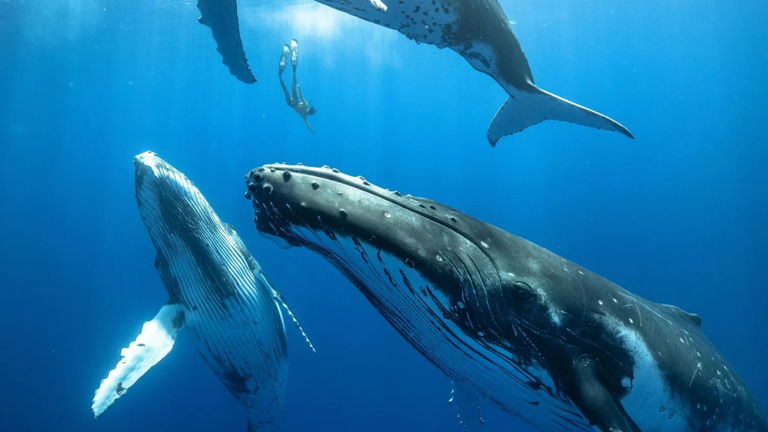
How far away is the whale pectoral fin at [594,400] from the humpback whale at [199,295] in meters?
5.56

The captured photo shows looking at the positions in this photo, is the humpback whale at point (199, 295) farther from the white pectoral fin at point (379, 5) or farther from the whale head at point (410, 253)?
the whale head at point (410, 253)

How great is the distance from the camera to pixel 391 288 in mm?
3004

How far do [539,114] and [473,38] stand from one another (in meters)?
2.23

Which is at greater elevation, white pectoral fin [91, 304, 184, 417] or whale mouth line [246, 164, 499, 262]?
whale mouth line [246, 164, 499, 262]

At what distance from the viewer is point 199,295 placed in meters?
7.40

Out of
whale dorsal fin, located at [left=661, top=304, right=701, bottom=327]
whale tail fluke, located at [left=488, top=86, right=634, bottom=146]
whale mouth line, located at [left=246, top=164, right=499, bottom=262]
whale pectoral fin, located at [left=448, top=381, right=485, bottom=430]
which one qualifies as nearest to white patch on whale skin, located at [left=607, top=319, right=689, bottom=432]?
whale mouth line, located at [left=246, top=164, right=499, bottom=262]

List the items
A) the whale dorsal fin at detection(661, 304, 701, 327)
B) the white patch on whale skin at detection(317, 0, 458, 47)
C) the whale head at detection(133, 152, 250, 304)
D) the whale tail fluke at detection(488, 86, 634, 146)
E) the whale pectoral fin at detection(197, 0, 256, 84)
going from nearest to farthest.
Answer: the whale dorsal fin at detection(661, 304, 701, 327) < the white patch on whale skin at detection(317, 0, 458, 47) < the whale head at detection(133, 152, 250, 304) < the whale tail fluke at detection(488, 86, 634, 146) < the whale pectoral fin at detection(197, 0, 256, 84)

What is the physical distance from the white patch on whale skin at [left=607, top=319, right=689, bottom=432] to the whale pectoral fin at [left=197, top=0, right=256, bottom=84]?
764 cm

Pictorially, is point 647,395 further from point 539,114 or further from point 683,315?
point 539,114

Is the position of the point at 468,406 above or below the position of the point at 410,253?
below

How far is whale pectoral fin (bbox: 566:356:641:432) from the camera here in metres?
2.89

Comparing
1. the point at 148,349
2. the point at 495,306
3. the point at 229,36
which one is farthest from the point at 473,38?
the point at 148,349

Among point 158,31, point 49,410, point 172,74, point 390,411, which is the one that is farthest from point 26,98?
point 390,411

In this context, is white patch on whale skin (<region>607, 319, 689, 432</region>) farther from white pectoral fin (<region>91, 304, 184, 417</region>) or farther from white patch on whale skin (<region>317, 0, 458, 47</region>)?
white pectoral fin (<region>91, 304, 184, 417</region>)
